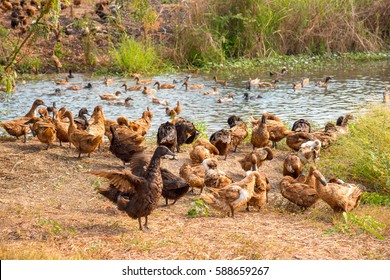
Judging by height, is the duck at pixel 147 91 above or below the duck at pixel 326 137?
below

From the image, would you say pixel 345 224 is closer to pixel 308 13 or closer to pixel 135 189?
pixel 135 189

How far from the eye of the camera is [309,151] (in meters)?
11.6

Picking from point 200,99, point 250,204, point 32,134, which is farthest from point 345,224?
point 200,99

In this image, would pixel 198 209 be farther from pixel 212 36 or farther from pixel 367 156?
pixel 212 36

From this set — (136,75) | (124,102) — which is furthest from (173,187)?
(136,75)

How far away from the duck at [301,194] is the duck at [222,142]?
2.66 m

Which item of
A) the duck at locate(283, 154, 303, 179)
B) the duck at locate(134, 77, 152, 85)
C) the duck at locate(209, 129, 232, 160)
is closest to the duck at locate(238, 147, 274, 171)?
the duck at locate(283, 154, 303, 179)

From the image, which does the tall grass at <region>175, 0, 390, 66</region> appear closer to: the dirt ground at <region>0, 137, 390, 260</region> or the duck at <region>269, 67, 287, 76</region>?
the duck at <region>269, 67, 287, 76</region>

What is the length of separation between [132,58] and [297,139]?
1198 cm

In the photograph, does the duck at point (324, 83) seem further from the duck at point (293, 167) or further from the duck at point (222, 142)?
the duck at point (293, 167)

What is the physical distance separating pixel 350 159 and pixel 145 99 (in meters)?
9.03

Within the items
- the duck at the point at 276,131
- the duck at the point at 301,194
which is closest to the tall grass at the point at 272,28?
the duck at the point at 276,131

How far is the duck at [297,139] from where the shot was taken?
12.3 meters

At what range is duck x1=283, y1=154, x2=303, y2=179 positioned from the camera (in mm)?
10945
